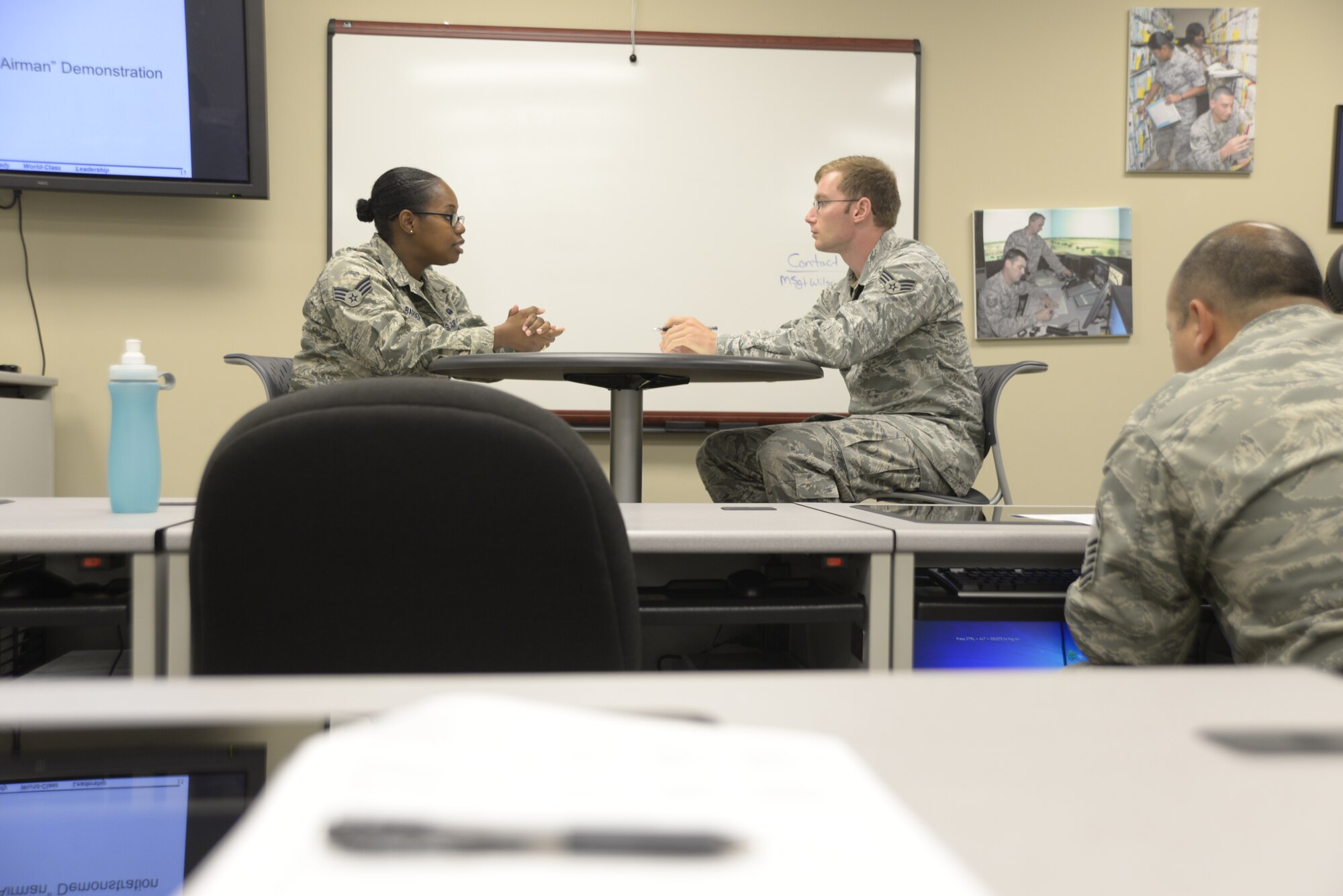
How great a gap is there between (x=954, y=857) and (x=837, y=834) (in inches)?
1.2

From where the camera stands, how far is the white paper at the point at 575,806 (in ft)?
0.72

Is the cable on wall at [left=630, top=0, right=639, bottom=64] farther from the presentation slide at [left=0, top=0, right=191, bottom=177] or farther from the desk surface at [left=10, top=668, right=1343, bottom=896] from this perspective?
the desk surface at [left=10, top=668, right=1343, bottom=896]

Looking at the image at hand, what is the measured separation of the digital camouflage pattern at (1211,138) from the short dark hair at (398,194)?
9.15ft

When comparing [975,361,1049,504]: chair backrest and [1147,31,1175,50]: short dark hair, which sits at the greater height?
[1147,31,1175,50]: short dark hair

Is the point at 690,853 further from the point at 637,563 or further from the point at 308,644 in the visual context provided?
the point at 637,563

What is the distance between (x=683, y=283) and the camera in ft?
11.5

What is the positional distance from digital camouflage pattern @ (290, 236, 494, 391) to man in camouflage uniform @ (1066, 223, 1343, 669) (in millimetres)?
1604

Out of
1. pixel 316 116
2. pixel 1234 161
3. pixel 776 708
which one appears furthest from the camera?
pixel 1234 161

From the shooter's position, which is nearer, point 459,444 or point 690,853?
point 690,853

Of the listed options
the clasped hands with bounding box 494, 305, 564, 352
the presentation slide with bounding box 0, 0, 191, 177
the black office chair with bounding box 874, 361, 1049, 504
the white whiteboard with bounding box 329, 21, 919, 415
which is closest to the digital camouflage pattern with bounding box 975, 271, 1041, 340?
the white whiteboard with bounding box 329, 21, 919, 415

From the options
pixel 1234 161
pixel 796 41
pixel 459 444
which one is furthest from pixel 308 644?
pixel 1234 161

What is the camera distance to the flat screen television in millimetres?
3076

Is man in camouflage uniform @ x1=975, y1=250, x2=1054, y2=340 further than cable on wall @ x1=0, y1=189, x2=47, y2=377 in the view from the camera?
Yes

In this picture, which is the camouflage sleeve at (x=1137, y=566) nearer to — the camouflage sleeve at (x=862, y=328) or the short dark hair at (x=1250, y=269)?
the short dark hair at (x=1250, y=269)
